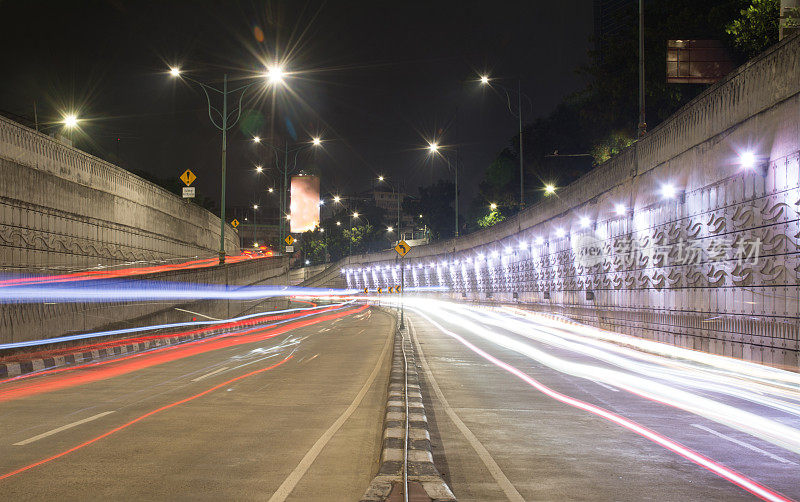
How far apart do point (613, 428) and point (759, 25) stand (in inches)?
940

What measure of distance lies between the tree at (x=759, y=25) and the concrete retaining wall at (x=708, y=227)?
7898mm

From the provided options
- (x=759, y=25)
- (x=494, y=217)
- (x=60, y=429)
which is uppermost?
(x=759, y=25)

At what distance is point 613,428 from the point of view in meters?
8.88

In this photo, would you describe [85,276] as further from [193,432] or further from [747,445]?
[747,445]

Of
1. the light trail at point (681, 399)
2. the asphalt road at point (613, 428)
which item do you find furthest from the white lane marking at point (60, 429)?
the light trail at point (681, 399)

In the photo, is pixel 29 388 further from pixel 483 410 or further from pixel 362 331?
pixel 362 331

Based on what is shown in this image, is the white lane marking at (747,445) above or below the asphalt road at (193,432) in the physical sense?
below

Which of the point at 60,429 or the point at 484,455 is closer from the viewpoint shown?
the point at 484,455

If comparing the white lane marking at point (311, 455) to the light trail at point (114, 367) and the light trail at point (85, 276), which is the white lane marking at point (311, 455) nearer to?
the light trail at point (114, 367)

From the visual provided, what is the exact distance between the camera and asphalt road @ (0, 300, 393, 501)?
5984 mm

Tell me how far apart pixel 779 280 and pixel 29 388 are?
602 inches

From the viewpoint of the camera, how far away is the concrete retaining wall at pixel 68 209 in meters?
18.9

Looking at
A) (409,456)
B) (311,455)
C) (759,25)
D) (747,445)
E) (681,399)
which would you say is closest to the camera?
(409,456)

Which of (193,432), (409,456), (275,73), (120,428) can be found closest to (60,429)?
(120,428)
